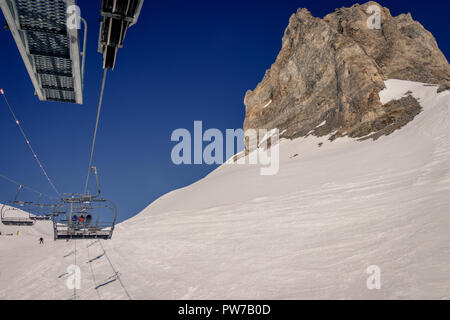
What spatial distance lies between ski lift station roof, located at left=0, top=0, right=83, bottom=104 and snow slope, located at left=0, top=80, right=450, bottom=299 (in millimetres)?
8581

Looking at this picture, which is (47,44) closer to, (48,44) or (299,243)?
(48,44)

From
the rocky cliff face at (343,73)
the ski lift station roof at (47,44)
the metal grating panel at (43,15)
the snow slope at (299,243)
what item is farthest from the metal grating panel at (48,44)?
the rocky cliff face at (343,73)

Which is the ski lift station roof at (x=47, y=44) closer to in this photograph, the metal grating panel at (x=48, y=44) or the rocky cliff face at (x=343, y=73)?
the metal grating panel at (x=48, y=44)

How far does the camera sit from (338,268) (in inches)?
407

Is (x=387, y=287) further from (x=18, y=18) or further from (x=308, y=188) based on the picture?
(x=308, y=188)

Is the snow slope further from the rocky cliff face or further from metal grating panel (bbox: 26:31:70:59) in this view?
the rocky cliff face

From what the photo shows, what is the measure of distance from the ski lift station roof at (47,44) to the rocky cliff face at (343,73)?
36.3m

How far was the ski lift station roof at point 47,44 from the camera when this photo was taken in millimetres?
4214

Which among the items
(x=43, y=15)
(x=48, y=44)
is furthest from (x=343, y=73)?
(x=43, y=15)

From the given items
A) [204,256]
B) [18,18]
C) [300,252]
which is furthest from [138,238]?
[18,18]

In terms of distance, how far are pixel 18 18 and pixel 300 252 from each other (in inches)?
477

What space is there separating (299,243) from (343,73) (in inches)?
1741

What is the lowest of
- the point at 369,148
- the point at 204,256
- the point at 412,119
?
the point at 204,256

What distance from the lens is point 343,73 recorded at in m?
50.3
